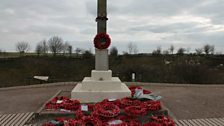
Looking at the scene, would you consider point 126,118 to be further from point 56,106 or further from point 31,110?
point 31,110

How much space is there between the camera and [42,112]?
4844 millimetres

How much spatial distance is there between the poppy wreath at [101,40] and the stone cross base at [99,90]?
2.65 feet

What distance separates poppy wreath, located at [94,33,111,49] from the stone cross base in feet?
2.65

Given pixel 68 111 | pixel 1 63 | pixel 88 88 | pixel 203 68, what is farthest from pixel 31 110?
pixel 1 63

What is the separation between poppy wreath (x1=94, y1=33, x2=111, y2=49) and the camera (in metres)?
6.51

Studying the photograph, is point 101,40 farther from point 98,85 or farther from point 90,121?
point 90,121

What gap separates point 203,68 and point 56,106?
11.6 meters

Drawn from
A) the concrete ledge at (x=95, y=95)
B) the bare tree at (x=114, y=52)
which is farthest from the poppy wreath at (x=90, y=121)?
the bare tree at (x=114, y=52)

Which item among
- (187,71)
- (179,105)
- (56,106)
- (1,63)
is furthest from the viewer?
(1,63)

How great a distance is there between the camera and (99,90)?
6164mm

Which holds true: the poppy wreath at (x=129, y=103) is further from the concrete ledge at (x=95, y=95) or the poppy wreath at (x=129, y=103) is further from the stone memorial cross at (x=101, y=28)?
the stone memorial cross at (x=101, y=28)

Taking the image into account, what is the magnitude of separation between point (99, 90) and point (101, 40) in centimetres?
149

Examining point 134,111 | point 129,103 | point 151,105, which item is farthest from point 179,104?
point 134,111

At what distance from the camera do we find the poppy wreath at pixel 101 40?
6.51 metres
